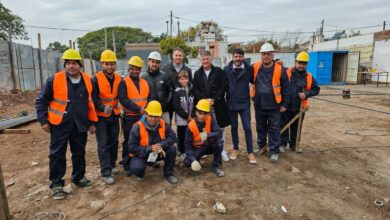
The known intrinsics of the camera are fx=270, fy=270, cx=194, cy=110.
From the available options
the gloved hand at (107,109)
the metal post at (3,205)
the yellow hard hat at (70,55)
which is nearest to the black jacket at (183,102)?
the gloved hand at (107,109)

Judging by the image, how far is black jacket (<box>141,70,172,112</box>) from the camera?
4230 millimetres

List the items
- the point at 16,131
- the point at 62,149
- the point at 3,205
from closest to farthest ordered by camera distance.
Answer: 1. the point at 3,205
2. the point at 62,149
3. the point at 16,131

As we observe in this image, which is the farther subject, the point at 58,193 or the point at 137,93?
the point at 137,93

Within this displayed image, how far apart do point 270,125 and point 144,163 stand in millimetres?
2318

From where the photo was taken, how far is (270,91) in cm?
454

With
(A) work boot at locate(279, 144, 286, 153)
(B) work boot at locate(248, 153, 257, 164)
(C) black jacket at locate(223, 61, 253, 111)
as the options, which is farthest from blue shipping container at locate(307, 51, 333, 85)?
(B) work boot at locate(248, 153, 257, 164)

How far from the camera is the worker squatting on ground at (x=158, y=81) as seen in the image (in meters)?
4.19

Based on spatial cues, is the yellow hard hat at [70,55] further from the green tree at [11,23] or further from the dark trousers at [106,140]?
the green tree at [11,23]

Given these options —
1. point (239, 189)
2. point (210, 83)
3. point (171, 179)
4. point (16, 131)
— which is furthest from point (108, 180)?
point (16, 131)

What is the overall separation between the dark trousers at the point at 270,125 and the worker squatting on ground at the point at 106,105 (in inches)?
97.4

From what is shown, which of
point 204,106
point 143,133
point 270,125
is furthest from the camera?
point 270,125

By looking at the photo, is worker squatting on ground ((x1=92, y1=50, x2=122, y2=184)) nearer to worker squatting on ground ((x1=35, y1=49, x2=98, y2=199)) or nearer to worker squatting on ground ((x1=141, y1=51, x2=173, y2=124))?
worker squatting on ground ((x1=35, y1=49, x2=98, y2=199))

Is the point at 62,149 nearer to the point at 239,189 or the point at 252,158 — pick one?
the point at 239,189

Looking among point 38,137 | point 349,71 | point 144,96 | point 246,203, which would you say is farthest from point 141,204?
point 349,71
